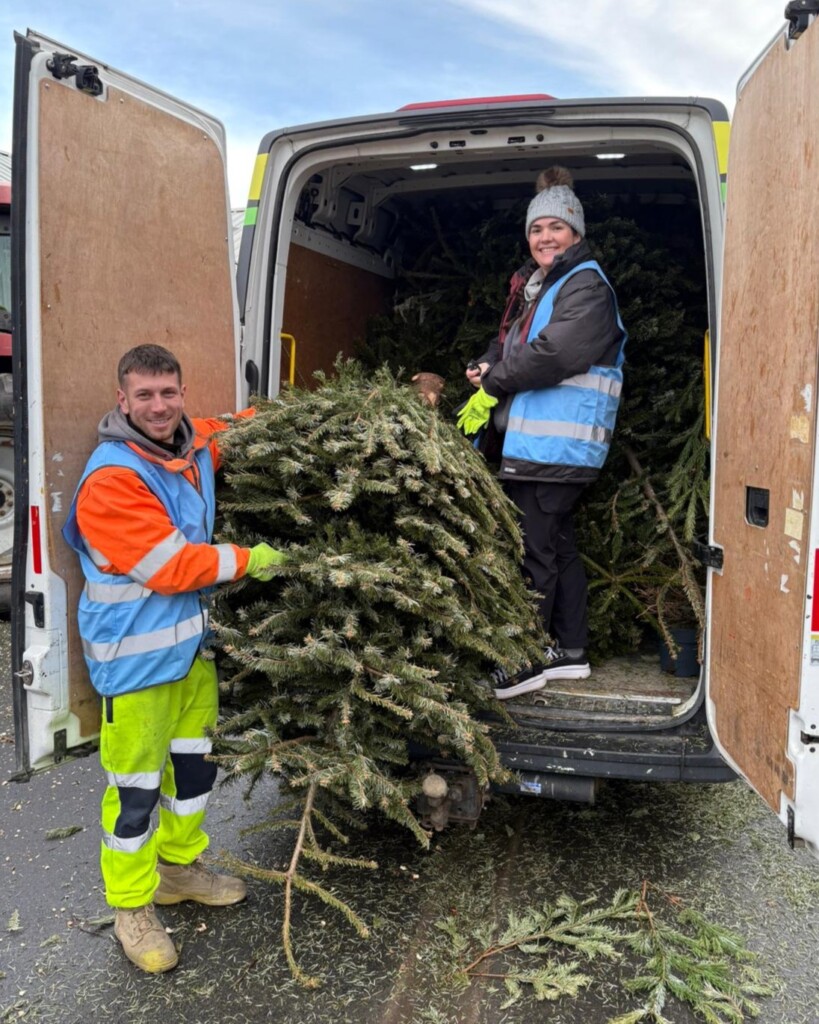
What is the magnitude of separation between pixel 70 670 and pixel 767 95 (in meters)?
2.57

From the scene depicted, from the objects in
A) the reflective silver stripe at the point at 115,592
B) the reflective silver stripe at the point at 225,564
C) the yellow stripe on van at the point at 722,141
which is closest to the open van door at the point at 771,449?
the yellow stripe on van at the point at 722,141

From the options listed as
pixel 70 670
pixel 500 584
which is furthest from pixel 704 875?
pixel 70 670

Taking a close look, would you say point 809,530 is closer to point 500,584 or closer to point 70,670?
point 500,584

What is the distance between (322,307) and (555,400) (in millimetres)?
1598

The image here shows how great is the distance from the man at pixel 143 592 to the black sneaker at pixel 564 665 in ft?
4.32

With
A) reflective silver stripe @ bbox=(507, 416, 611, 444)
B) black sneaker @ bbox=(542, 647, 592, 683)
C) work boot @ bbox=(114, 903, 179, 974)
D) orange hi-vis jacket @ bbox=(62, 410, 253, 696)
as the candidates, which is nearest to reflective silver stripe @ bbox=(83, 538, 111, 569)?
orange hi-vis jacket @ bbox=(62, 410, 253, 696)

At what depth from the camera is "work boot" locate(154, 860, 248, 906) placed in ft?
9.77

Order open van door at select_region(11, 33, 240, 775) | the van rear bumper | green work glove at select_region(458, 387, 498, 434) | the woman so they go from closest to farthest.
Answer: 1. open van door at select_region(11, 33, 240, 775)
2. the van rear bumper
3. the woman
4. green work glove at select_region(458, 387, 498, 434)

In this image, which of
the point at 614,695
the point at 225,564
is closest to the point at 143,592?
the point at 225,564

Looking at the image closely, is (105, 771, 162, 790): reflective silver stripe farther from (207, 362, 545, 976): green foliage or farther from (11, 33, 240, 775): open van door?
(207, 362, 545, 976): green foliage

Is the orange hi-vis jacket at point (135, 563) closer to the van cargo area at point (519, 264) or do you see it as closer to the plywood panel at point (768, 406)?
the van cargo area at point (519, 264)

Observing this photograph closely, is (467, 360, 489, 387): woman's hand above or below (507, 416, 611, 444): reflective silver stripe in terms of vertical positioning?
above

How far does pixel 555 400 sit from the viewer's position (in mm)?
3277

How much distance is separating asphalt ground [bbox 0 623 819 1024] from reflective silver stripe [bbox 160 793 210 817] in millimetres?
346
